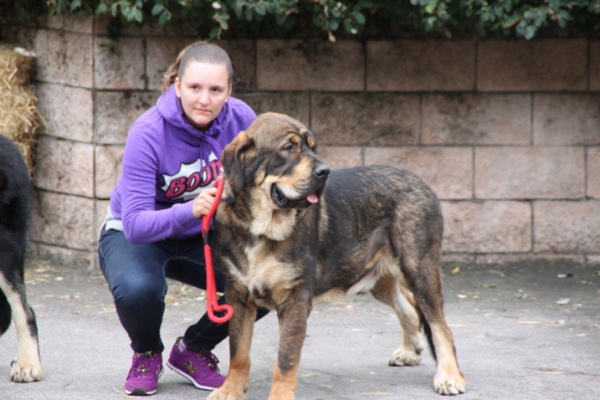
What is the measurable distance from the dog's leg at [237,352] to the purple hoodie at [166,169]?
0.50m

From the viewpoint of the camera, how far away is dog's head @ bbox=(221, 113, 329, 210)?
4324 millimetres

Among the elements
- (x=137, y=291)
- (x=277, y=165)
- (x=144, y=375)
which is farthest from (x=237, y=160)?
(x=144, y=375)

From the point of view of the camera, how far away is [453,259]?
8.14 m

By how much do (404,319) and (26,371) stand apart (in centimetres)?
215

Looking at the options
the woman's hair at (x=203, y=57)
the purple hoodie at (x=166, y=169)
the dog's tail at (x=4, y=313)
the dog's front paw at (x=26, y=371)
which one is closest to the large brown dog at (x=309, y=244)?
the purple hoodie at (x=166, y=169)

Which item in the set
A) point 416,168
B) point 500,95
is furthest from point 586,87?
point 416,168

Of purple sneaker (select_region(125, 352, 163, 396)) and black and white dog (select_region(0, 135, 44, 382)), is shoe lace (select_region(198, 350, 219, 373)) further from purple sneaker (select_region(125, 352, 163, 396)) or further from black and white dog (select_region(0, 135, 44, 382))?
black and white dog (select_region(0, 135, 44, 382))

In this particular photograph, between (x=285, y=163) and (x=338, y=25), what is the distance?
3.17 m

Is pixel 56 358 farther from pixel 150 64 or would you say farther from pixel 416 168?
pixel 416 168

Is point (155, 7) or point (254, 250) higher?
point (155, 7)

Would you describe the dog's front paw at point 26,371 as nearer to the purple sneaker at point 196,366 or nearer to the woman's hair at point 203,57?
the purple sneaker at point 196,366

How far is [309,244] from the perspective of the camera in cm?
477

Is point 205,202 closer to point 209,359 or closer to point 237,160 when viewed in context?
point 237,160

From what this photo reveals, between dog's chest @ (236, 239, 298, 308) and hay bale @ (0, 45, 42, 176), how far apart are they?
3737 mm
